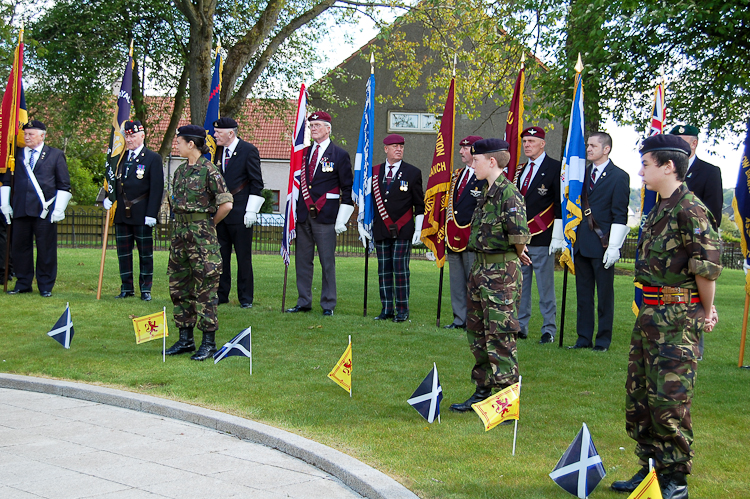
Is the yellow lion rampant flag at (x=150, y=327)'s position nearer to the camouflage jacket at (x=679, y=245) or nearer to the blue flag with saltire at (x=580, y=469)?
the blue flag with saltire at (x=580, y=469)

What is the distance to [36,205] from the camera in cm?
1109

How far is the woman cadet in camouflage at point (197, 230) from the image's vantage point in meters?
7.25

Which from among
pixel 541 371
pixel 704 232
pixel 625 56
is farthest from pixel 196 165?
pixel 625 56

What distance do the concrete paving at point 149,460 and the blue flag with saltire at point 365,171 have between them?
4753 mm

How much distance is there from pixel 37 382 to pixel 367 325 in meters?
4.22

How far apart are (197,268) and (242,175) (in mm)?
3359

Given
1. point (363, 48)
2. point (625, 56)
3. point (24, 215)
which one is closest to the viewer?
point (24, 215)

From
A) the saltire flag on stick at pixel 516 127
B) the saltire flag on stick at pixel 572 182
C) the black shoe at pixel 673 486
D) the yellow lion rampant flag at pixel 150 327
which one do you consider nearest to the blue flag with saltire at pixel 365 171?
the saltire flag on stick at pixel 516 127

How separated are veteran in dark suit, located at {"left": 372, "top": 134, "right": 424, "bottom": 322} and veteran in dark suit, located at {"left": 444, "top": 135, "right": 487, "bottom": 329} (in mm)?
539

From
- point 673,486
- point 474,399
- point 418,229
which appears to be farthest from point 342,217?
point 673,486

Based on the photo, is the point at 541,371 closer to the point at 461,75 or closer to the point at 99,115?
Result: the point at 461,75

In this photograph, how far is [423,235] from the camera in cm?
964

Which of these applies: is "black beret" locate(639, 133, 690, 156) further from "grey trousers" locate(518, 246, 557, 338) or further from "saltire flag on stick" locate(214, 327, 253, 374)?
"grey trousers" locate(518, 246, 557, 338)

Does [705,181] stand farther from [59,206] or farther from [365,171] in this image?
[59,206]
